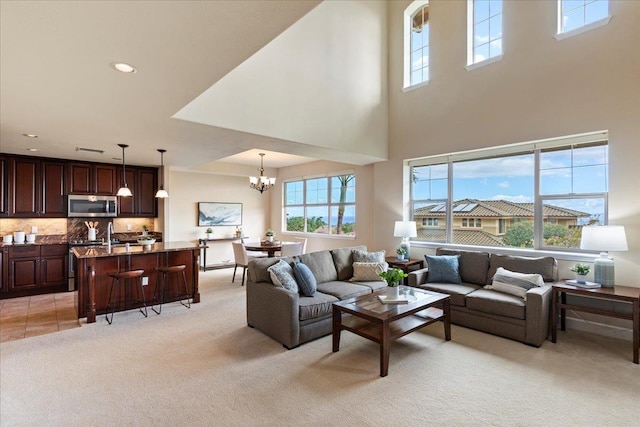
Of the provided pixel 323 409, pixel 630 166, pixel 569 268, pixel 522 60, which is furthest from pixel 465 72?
pixel 323 409

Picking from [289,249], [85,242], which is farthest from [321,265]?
[85,242]

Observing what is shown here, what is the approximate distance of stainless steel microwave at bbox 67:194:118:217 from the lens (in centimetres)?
591

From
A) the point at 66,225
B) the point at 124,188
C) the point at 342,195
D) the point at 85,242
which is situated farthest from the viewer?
the point at 342,195

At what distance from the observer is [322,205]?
25.2 ft

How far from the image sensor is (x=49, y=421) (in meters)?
2.11

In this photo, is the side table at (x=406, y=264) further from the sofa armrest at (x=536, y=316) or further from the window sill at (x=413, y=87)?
the window sill at (x=413, y=87)

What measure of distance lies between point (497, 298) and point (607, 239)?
1.26 m

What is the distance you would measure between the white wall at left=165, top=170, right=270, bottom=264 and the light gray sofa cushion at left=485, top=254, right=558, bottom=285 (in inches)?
244

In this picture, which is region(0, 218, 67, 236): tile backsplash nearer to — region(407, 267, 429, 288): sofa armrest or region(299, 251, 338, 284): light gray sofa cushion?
region(299, 251, 338, 284): light gray sofa cushion

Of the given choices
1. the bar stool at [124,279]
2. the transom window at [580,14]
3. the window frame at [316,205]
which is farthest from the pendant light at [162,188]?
the transom window at [580,14]

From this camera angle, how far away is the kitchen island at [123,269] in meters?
4.05

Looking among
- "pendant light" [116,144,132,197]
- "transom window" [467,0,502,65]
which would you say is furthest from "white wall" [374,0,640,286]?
"pendant light" [116,144,132,197]

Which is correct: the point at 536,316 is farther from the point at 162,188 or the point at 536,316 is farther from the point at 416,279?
the point at 162,188

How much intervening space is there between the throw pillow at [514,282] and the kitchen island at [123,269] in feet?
14.2
